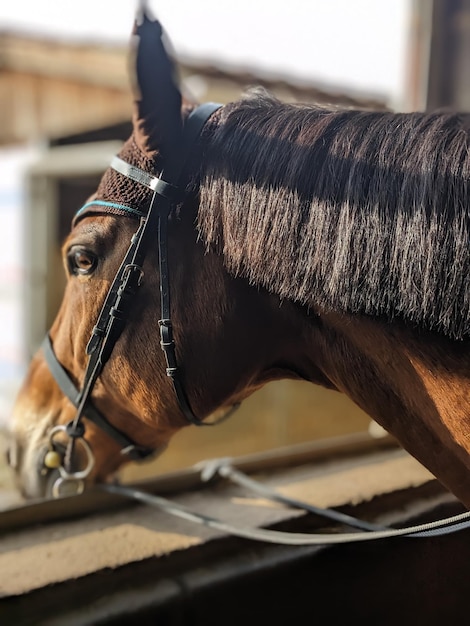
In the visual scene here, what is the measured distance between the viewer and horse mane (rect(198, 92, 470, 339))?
85 cm

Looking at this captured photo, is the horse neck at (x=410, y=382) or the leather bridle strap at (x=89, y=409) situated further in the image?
the leather bridle strap at (x=89, y=409)

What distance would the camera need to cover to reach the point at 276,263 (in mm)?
940

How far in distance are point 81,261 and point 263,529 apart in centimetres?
70

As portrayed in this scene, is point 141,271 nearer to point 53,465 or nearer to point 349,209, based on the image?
point 349,209

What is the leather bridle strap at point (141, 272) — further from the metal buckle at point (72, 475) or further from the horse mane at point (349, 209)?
the metal buckle at point (72, 475)

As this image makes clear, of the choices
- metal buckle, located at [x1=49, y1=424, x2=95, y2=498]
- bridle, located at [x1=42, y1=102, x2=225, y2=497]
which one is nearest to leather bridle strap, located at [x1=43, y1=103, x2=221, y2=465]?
bridle, located at [x1=42, y1=102, x2=225, y2=497]

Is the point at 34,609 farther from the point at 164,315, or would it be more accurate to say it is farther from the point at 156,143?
the point at 156,143

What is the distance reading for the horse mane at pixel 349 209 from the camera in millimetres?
846

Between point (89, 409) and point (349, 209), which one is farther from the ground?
point (349, 209)

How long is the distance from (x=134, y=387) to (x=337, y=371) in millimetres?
427

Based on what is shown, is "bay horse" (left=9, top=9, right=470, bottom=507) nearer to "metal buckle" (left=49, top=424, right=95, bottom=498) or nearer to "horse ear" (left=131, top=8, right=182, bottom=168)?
"horse ear" (left=131, top=8, right=182, bottom=168)

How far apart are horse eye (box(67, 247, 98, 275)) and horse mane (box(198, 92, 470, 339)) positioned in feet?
0.86

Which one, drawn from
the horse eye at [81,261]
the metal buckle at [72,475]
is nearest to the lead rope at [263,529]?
the metal buckle at [72,475]

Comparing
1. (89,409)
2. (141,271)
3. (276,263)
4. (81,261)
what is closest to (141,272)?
(141,271)
